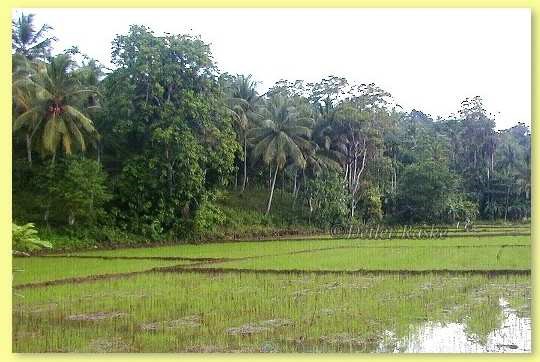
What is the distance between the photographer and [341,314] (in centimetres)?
616

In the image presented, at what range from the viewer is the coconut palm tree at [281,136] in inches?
294

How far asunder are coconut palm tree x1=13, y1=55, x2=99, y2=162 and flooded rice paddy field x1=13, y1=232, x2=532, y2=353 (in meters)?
1.32

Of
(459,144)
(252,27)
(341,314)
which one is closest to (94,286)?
(341,314)

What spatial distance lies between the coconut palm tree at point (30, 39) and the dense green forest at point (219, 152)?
0.06 ft

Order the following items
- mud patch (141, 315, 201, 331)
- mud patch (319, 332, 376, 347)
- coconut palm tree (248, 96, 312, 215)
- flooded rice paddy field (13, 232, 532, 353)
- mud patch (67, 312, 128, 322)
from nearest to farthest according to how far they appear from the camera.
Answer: mud patch (319, 332, 376, 347)
flooded rice paddy field (13, 232, 532, 353)
mud patch (141, 315, 201, 331)
mud patch (67, 312, 128, 322)
coconut palm tree (248, 96, 312, 215)

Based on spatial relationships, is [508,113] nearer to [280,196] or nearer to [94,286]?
[280,196]

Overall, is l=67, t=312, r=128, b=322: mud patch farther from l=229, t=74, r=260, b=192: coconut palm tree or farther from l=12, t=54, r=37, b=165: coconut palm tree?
l=229, t=74, r=260, b=192: coconut palm tree

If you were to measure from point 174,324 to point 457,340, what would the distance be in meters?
2.65

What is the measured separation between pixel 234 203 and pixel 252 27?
2343 mm

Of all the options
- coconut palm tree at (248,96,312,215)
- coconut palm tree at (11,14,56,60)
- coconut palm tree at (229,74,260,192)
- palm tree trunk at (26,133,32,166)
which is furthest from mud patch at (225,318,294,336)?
coconut palm tree at (11,14,56,60)

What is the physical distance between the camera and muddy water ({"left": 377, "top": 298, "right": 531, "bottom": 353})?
18.6 feet

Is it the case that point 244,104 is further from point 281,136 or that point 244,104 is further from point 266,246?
point 266,246

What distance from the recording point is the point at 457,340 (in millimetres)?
5750

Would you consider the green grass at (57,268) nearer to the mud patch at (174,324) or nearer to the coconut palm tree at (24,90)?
the coconut palm tree at (24,90)
